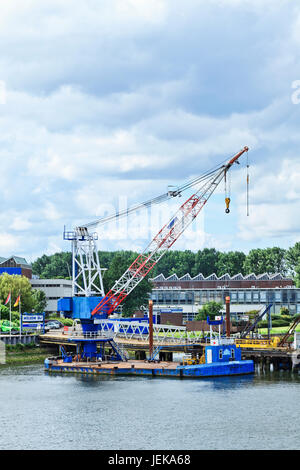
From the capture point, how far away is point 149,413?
60.8 m

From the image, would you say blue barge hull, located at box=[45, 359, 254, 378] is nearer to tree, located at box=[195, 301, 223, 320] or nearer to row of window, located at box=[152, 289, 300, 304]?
tree, located at box=[195, 301, 223, 320]

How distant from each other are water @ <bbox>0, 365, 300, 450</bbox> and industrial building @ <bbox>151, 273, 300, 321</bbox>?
79.2m

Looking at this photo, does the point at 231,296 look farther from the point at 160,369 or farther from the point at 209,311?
the point at 160,369

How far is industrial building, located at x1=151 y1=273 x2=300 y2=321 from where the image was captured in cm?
16275

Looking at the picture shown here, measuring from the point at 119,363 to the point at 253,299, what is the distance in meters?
78.7

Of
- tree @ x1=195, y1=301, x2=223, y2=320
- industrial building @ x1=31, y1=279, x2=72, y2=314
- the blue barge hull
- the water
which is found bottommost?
the water

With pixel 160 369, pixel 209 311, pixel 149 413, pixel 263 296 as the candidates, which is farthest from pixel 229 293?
pixel 149 413

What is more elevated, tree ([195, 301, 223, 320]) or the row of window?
the row of window

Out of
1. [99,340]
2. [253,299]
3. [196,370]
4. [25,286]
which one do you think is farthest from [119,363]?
[253,299]

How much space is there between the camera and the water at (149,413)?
50.9 metres

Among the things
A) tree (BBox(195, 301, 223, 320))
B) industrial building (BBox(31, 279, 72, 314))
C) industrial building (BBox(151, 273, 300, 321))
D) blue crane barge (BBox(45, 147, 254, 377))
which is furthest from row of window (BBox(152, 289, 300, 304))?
blue crane barge (BBox(45, 147, 254, 377))

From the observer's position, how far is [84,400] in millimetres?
68750

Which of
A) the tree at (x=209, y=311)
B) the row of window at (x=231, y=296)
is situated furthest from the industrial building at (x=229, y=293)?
the tree at (x=209, y=311)

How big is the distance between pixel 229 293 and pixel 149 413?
10821cm
